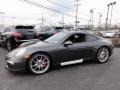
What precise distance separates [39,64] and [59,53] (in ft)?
2.42

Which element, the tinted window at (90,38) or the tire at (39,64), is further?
the tinted window at (90,38)

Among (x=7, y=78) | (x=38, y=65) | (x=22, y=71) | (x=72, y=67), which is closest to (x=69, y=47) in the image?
(x=72, y=67)

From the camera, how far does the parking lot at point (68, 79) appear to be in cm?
363

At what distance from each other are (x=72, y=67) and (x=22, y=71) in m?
1.72

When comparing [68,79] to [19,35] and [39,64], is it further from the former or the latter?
[19,35]

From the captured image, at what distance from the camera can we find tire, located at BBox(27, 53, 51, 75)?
14.7 feet

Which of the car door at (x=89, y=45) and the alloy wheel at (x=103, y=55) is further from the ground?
the car door at (x=89, y=45)

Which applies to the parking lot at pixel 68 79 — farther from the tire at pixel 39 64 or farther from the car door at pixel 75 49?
the car door at pixel 75 49

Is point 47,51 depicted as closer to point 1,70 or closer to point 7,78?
point 7,78

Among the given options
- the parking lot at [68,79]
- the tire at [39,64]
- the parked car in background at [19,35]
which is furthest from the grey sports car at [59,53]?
the parked car in background at [19,35]

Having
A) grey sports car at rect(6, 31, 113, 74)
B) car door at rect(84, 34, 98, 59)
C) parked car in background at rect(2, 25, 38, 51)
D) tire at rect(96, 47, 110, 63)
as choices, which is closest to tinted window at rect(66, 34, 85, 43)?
grey sports car at rect(6, 31, 113, 74)

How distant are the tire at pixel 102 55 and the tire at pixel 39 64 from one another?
6.76 ft

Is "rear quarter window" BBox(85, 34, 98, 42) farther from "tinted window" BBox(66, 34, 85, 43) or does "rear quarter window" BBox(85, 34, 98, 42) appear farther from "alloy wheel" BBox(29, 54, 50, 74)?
"alloy wheel" BBox(29, 54, 50, 74)

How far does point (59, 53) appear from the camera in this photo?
15.9ft
